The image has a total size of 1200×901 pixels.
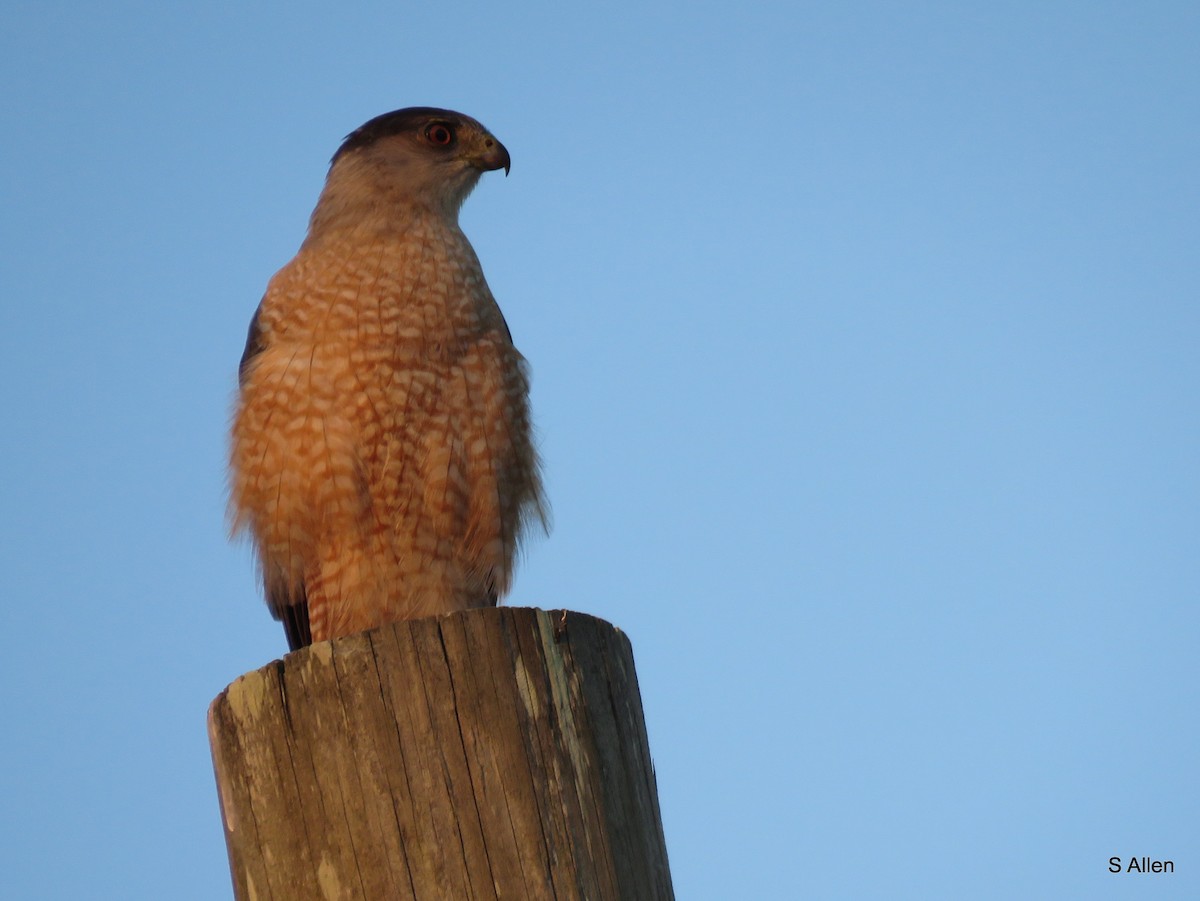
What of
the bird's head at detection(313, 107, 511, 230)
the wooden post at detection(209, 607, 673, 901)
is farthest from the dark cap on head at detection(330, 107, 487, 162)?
the wooden post at detection(209, 607, 673, 901)

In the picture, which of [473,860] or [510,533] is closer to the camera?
[473,860]

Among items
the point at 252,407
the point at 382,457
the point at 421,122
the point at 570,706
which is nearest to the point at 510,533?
the point at 382,457

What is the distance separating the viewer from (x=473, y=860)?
2238 mm

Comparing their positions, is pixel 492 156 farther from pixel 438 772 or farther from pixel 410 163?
pixel 438 772

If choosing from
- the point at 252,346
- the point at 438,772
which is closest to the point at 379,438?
the point at 252,346

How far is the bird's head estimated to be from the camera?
4.95 metres

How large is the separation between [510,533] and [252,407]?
0.95 metres

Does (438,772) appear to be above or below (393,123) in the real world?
below

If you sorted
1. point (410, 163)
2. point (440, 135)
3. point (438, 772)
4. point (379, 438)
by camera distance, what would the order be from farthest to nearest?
1. point (440, 135)
2. point (410, 163)
3. point (379, 438)
4. point (438, 772)

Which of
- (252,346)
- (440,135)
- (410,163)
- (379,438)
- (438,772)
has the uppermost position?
(440,135)

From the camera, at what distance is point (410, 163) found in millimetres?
5121

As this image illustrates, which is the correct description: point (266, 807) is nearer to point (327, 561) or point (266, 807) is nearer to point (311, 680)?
point (311, 680)

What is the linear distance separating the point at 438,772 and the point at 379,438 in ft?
6.99

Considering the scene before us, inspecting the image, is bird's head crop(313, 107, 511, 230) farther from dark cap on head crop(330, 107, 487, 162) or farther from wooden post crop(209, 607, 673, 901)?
wooden post crop(209, 607, 673, 901)
